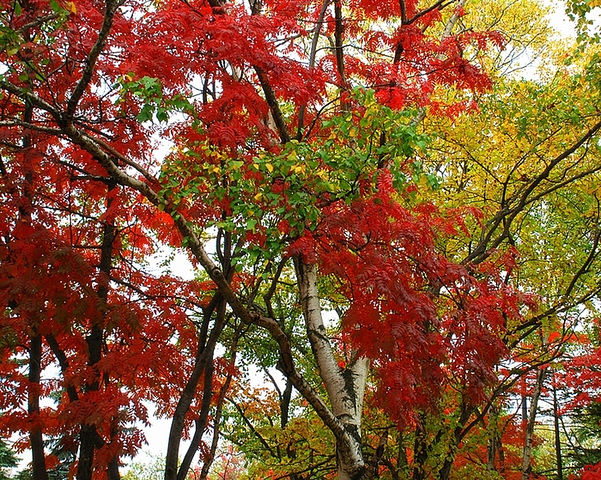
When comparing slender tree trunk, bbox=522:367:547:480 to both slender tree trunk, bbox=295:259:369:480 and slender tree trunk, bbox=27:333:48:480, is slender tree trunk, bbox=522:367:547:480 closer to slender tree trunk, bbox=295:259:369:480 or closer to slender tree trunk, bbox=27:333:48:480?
slender tree trunk, bbox=295:259:369:480

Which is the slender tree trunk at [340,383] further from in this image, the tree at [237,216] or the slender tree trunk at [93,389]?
the slender tree trunk at [93,389]

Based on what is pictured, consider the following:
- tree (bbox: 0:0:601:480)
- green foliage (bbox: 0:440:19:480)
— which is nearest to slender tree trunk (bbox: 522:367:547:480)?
tree (bbox: 0:0:601:480)

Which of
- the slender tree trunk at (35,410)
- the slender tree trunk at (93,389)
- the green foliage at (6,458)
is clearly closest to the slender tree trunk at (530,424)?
the slender tree trunk at (93,389)

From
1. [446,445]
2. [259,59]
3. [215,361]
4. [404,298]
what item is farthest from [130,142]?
Answer: [446,445]

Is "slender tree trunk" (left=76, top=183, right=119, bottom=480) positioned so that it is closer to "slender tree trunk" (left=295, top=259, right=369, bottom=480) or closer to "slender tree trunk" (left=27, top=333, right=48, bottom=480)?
"slender tree trunk" (left=27, top=333, right=48, bottom=480)

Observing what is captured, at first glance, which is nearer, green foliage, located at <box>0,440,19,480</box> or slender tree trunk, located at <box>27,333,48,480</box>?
slender tree trunk, located at <box>27,333,48,480</box>

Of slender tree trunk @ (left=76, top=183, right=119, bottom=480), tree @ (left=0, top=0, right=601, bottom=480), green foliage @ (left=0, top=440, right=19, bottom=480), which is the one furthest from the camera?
green foliage @ (left=0, top=440, right=19, bottom=480)

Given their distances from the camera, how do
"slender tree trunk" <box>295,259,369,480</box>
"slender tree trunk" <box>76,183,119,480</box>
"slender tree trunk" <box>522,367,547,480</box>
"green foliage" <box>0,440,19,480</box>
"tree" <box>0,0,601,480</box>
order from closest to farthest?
"tree" <box>0,0,601,480</box> → "slender tree trunk" <box>295,259,369,480</box> → "slender tree trunk" <box>76,183,119,480</box> → "slender tree trunk" <box>522,367,547,480</box> → "green foliage" <box>0,440,19,480</box>

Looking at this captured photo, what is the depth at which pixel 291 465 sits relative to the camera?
6.11m

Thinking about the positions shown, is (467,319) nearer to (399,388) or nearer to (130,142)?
(399,388)

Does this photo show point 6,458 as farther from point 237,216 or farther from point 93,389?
point 237,216

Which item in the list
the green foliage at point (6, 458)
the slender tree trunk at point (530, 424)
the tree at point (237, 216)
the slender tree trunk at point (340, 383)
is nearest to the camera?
the tree at point (237, 216)

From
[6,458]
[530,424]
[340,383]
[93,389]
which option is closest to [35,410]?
[93,389]

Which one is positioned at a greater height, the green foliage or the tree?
the tree
